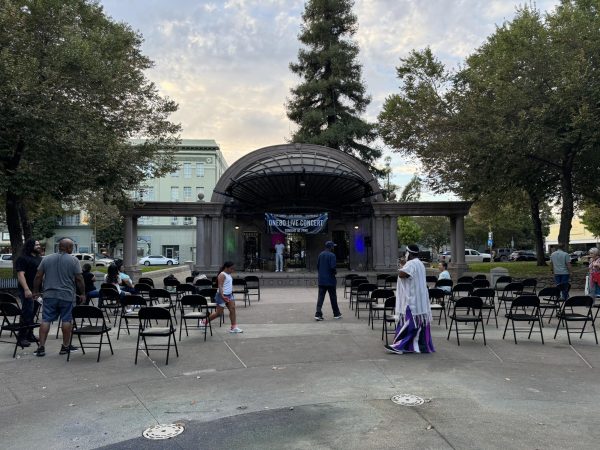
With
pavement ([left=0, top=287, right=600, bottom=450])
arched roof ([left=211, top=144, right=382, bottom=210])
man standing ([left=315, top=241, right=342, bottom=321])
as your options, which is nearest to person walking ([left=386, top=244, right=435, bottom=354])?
pavement ([left=0, top=287, right=600, bottom=450])

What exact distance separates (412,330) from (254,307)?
6376 mm

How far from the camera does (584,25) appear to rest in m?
17.6

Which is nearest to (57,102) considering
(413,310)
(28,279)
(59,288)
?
(28,279)

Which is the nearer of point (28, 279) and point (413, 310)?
point (413, 310)

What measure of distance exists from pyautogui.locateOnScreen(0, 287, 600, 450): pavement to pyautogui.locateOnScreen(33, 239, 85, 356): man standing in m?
0.47

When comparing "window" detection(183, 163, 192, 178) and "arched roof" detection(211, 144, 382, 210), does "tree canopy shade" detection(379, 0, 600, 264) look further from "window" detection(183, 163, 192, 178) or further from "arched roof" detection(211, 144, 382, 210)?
"window" detection(183, 163, 192, 178)

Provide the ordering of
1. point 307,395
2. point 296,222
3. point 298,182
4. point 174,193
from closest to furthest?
point 307,395 → point 296,222 → point 298,182 → point 174,193

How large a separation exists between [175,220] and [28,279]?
51.8 meters

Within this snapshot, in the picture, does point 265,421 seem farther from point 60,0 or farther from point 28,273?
point 60,0

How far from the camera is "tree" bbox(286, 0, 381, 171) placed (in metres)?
37.7

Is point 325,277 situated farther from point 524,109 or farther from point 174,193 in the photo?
point 174,193

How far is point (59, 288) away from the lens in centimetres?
711

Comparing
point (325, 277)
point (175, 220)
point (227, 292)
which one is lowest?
point (227, 292)

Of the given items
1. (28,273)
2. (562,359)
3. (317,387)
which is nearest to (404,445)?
(317,387)
